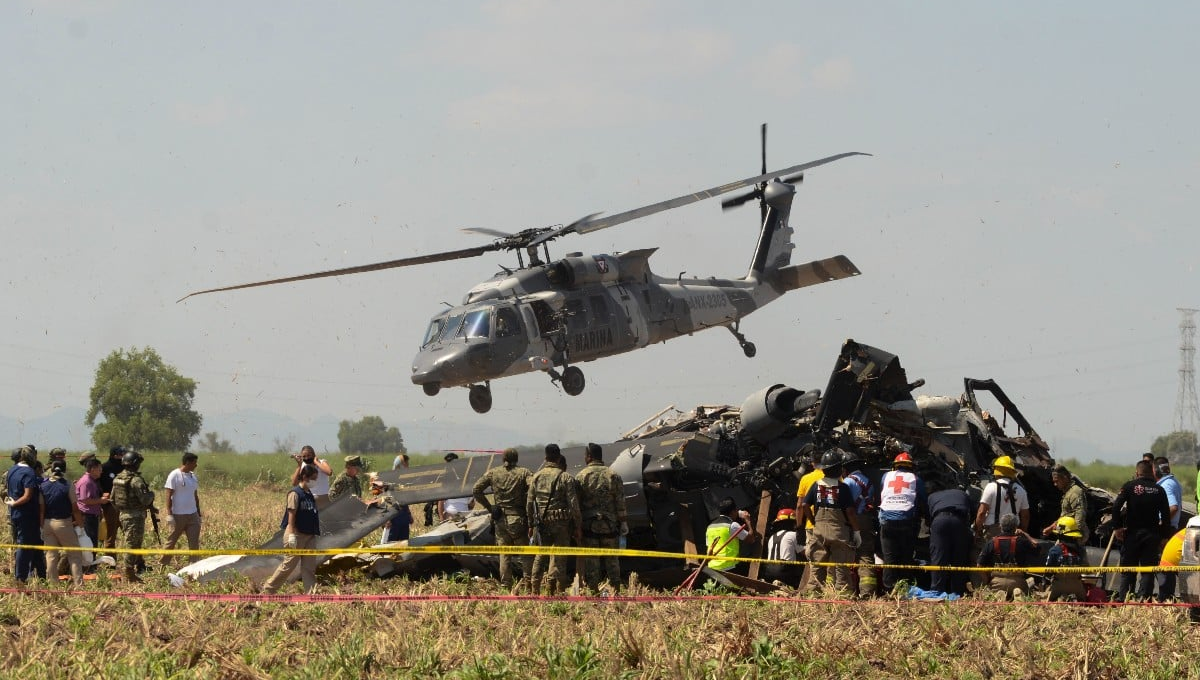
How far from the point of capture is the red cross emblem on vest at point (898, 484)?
1352 cm

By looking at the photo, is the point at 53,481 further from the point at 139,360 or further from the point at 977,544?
the point at 139,360

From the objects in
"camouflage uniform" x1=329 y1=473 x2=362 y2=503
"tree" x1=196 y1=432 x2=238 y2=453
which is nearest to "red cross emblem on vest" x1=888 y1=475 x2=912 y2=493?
"camouflage uniform" x1=329 y1=473 x2=362 y2=503

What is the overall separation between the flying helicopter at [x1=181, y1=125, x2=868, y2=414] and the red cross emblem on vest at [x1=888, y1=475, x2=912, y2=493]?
12.2 m

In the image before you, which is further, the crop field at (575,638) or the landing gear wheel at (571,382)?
the landing gear wheel at (571,382)

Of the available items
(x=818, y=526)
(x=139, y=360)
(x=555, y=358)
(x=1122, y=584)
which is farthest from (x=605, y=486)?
(x=139, y=360)

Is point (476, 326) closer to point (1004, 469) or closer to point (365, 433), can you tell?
point (1004, 469)

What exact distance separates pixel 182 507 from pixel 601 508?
5246mm

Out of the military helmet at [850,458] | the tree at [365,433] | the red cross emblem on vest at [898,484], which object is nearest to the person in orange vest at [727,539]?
the military helmet at [850,458]

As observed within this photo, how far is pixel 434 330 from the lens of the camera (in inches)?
1032

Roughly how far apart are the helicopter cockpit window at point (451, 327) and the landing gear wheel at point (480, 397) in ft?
4.15

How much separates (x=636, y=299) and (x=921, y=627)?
1770cm

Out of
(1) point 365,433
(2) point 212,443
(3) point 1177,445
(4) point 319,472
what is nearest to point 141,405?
(2) point 212,443

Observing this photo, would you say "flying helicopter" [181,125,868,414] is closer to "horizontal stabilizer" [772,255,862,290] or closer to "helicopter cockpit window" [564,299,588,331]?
"helicopter cockpit window" [564,299,588,331]

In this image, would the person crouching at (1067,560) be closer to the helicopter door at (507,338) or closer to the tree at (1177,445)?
the helicopter door at (507,338)
